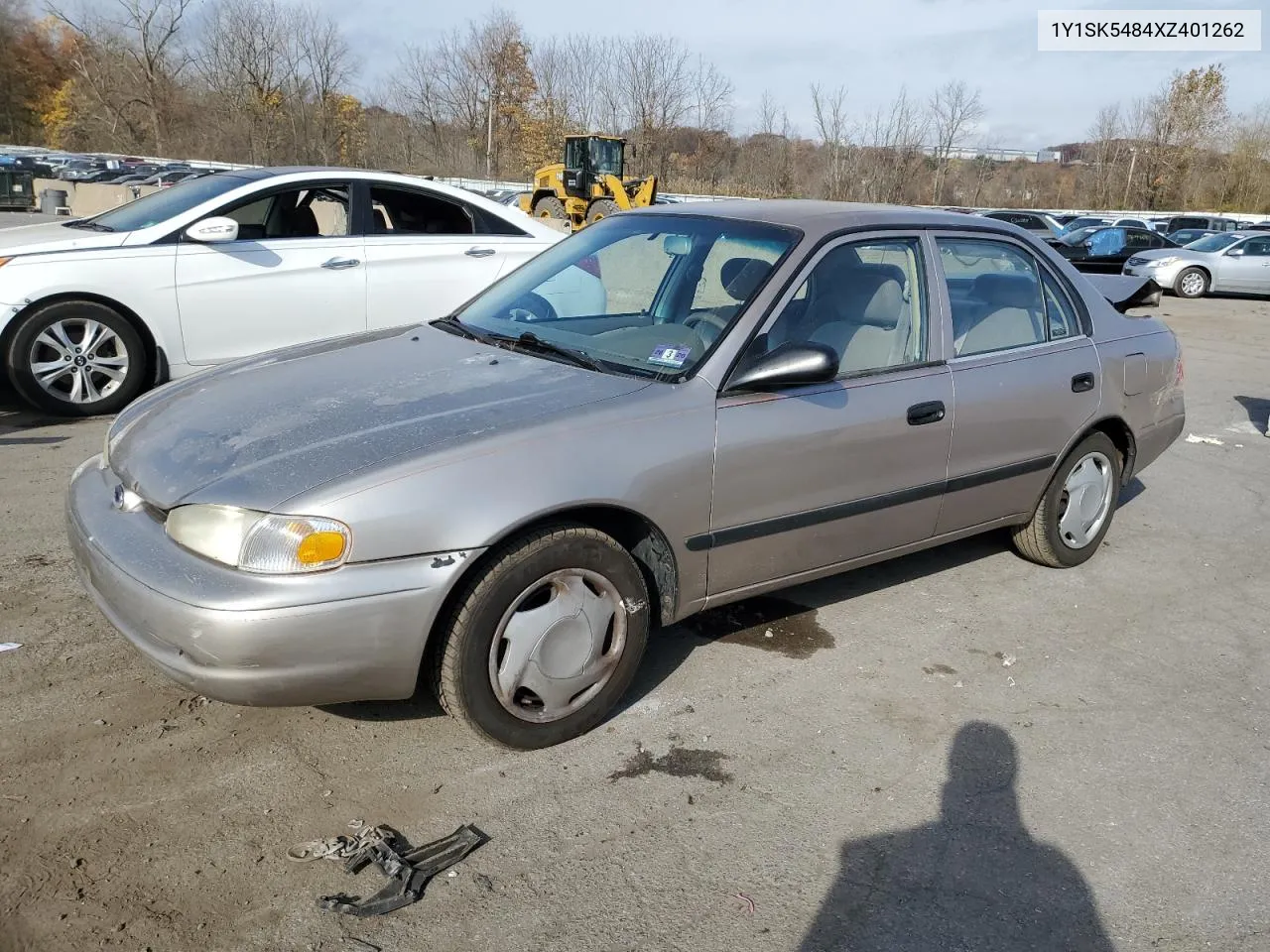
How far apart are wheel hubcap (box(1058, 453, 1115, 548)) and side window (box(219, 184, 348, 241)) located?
194 inches

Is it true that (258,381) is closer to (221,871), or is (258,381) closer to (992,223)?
(221,871)

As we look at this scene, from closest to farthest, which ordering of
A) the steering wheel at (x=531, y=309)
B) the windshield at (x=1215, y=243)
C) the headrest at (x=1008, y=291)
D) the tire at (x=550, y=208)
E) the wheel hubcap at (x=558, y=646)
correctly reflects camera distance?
the wheel hubcap at (x=558, y=646) < the steering wheel at (x=531, y=309) < the headrest at (x=1008, y=291) < the windshield at (x=1215, y=243) < the tire at (x=550, y=208)

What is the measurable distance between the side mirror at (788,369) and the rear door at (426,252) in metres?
3.95

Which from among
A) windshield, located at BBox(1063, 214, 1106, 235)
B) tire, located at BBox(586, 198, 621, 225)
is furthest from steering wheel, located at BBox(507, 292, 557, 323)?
windshield, located at BBox(1063, 214, 1106, 235)

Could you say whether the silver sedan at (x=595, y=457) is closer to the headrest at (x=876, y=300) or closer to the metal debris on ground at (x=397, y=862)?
the headrest at (x=876, y=300)

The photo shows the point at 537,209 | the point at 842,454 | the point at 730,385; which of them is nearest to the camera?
the point at 730,385

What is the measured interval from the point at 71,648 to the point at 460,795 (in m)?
1.60

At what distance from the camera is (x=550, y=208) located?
26.1 metres

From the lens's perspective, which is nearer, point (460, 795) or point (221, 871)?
point (221, 871)

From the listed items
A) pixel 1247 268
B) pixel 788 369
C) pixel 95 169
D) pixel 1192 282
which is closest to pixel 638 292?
pixel 788 369

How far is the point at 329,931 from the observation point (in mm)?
2209

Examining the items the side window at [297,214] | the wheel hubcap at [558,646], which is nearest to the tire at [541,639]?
the wheel hubcap at [558,646]

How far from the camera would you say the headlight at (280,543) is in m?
2.47

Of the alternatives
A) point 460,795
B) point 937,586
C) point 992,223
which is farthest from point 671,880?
point 992,223
